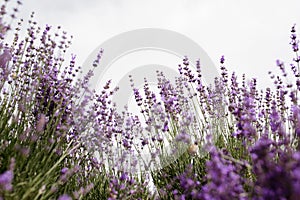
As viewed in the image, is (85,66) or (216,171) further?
(85,66)

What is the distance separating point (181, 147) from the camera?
3.02 metres

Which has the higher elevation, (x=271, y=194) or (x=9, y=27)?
(x=9, y=27)

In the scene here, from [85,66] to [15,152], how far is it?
7.60ft

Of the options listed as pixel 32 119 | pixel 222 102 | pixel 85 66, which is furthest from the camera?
pixel 85 66

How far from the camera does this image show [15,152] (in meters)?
2.09

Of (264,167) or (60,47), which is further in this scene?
(60,47)

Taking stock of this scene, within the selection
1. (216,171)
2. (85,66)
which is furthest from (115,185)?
(85,66)

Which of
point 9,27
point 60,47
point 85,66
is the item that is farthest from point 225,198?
point 85,66

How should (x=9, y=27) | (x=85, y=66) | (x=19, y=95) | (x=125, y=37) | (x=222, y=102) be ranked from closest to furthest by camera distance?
(x=9, y=27) → (x=19, y=95) → (x=222, y=102) → (x=85, y=66) → (x=125, y=37)

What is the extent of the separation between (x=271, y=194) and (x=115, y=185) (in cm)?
162

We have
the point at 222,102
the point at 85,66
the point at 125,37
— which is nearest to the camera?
the point at 222,102

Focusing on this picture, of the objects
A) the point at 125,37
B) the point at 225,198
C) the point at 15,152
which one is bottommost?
the point at 225,198

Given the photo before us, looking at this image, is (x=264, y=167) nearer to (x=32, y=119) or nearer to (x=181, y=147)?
(x=181, y=147)

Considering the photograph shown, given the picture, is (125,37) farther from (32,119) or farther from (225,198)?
(225,198)
